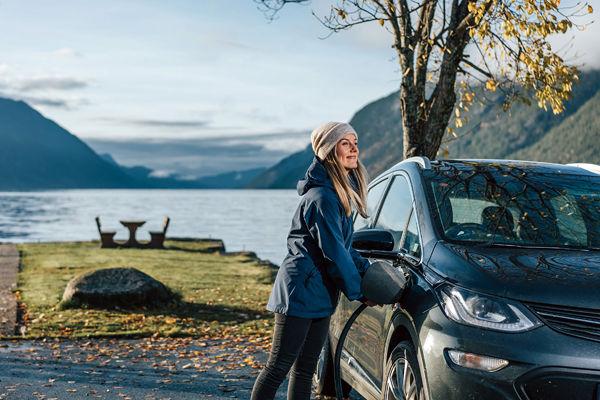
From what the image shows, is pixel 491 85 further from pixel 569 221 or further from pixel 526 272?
pixel 526 272

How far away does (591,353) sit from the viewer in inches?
145

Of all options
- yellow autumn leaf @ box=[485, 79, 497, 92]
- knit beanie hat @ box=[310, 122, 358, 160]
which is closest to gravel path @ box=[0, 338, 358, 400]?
knit beanie hat @ box=[310, 122, 358, 160]

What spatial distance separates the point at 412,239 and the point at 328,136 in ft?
3.12

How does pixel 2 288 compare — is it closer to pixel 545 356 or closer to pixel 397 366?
pixel 397 366

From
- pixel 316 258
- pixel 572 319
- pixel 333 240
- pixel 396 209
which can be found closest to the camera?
pixel 572 319

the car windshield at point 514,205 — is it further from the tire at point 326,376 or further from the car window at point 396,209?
the tire at point 326,376

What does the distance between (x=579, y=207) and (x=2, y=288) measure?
13.2 meters

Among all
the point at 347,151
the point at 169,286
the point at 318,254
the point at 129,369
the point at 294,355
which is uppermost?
the point at 347,151

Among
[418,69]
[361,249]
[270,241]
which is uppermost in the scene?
[418,69]

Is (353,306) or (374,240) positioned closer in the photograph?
(374,240)

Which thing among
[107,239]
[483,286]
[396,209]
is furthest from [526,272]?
[107,239]

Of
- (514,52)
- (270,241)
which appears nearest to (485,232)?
(514,52)

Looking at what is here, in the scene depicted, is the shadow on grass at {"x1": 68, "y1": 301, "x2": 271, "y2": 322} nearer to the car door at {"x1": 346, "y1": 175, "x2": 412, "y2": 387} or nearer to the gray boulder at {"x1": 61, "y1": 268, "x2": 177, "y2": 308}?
the gray boulder at {"x1": 61, "y1": 268, "x2": 177, "y2": 308}

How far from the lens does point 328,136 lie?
441cm
